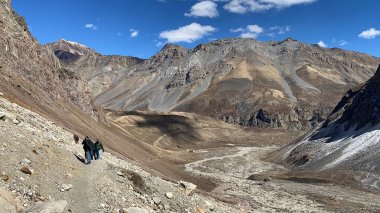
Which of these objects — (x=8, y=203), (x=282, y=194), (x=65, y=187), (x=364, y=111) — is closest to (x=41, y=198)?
(x=65, y=187)

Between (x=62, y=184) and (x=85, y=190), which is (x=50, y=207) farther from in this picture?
(x=85, y=190)

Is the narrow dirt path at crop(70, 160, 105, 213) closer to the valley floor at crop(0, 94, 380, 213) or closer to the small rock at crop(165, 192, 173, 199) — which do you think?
the valley floor at crop(0, 94, 380, 213)

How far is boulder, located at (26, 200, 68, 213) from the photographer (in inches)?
831

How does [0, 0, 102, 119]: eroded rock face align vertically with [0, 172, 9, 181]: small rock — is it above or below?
above

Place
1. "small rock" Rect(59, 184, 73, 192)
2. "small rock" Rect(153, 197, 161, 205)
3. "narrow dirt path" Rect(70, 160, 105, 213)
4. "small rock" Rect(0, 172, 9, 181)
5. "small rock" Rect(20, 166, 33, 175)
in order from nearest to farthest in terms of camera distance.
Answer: "small rock" Rect(0, 172, 9, 181) → "small rock" Rect(20, 166, 33, 175) → "narrow dirt path" Rect(70, 160, 105, 213) → "small rock" Rect(59, 184, 73, 192) → "small rock" Rect(153, 197, 161, 205)

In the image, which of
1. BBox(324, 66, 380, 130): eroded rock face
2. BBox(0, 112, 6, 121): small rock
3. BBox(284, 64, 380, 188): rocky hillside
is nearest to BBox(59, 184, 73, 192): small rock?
BBox(0, 112, 6, 121): small rock

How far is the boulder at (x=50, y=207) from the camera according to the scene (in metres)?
21.1

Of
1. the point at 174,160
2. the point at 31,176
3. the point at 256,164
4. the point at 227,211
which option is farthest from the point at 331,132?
the point at 31,176

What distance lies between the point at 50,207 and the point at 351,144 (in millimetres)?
96294

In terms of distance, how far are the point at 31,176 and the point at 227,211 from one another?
19.4 m

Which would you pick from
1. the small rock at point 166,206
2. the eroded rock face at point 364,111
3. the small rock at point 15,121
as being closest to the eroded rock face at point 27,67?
Answer: the small rock at point 15,121

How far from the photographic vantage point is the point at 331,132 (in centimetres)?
12625

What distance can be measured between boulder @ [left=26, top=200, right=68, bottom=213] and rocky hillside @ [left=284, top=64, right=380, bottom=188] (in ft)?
226

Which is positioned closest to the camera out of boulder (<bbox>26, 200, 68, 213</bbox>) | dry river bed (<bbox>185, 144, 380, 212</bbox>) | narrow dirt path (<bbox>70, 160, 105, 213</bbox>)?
boulder (<bbox>26, 200, 68, 213</bbox>)
